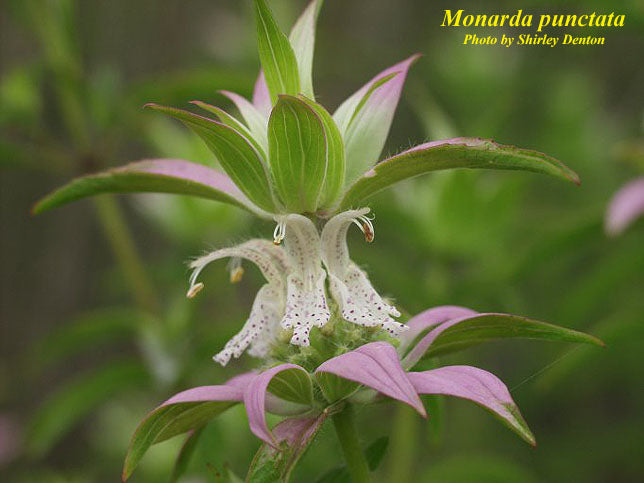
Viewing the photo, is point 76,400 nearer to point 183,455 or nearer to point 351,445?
point 183,455

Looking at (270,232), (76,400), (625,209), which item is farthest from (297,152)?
(76,400)

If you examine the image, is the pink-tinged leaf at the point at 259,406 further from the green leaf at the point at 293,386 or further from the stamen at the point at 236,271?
the stamen at the point at 236,271

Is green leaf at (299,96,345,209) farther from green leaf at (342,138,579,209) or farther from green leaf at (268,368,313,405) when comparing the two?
green leaf at (268,368,313,405)

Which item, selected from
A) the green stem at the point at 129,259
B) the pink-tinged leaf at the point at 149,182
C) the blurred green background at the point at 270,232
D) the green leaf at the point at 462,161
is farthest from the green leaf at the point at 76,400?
the green leaf at the point at 462,161

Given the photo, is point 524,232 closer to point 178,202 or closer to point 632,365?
point 632,365

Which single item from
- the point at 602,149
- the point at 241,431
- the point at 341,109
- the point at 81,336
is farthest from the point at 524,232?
the point at 341,109

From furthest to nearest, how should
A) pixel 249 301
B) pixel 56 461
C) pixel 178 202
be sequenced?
1. pixel 249 301
2. pixel 56 461
3. pixel 178 202
